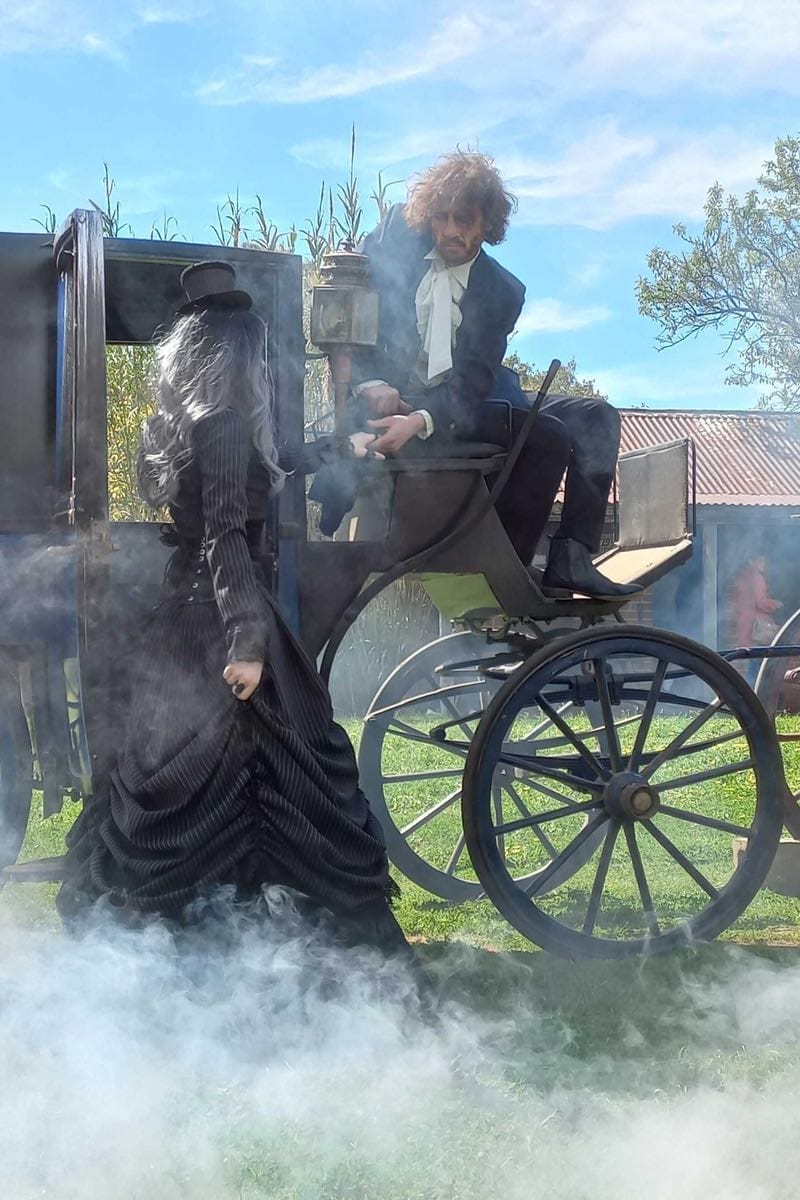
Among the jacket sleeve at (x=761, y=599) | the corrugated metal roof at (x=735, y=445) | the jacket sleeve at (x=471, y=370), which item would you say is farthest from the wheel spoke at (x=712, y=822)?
the corrugated metal roof at (x=735, y=445)

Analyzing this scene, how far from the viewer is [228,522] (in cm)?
292

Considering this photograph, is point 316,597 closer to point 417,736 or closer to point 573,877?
point 417,736

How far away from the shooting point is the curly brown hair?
3.74m

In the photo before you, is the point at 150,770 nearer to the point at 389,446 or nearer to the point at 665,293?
the point at 389,446

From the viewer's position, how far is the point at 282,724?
2.99 metres

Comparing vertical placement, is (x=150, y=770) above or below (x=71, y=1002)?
above

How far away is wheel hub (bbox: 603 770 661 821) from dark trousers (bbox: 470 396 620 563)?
2.39 feet

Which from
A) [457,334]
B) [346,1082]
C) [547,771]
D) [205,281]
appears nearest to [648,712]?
[547,771]

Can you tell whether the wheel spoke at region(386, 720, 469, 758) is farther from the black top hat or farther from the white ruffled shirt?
the black top hat

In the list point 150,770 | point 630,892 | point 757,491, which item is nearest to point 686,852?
point 630,892

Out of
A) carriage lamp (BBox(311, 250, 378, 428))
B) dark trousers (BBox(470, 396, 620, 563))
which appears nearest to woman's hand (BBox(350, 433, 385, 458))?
carriage lamp (BBox(311, 250, 378, 428))

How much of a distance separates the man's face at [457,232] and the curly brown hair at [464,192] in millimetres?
18

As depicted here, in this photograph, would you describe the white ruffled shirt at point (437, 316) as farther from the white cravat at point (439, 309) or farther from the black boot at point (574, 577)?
the black boot at point (574, 577)

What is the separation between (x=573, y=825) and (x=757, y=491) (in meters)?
12.7
